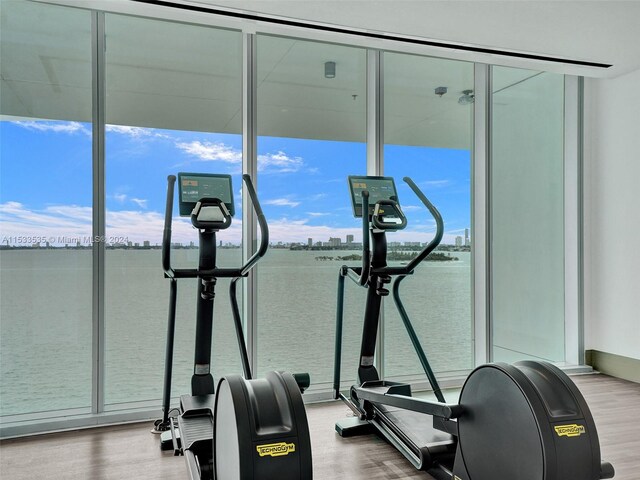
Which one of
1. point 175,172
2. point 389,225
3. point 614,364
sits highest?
point 175,172

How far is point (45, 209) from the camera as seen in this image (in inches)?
149

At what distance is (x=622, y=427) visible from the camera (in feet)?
11.9

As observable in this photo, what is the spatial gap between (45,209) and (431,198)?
3.29 metres

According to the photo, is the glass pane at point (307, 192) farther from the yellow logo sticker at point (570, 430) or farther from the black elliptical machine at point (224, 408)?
the yellow logo sticker at point (570, 430)

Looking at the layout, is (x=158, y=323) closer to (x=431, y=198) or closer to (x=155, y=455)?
(x=155, y=455)

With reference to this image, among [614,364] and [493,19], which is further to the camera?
[614,364]

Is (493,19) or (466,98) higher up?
(493,19)

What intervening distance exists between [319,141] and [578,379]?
342 cm

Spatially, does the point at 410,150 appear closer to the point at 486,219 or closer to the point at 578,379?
the point at 486,219

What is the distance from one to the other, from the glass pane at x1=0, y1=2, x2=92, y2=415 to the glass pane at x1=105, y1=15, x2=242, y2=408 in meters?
0.19

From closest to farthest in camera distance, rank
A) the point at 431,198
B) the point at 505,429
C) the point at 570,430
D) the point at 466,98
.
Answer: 1. the point at 570,430
2. the point at 505,429
3. the point at 431,198
4. the point at 466,98

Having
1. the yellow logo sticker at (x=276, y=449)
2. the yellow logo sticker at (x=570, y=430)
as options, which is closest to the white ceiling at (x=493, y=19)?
the yellow logo sticker at (x=570, y=430)

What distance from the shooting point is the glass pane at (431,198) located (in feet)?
15.5

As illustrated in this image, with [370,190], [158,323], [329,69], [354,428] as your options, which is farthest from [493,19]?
[158,323]
